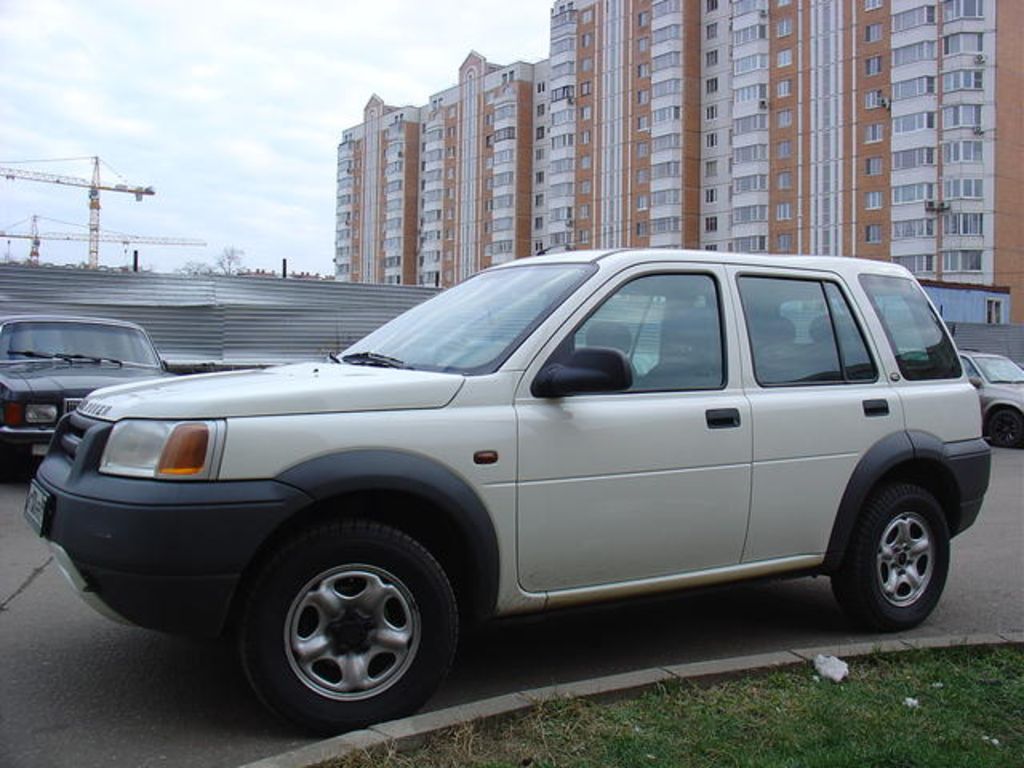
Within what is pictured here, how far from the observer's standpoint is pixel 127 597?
314 centimetres

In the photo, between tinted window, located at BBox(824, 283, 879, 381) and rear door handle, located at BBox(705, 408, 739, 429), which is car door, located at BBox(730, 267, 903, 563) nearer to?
tinted window, located at BBox(824, 283, 879, 381)

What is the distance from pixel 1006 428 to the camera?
52.6 feet

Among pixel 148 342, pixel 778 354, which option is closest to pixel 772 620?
pixel 778 354

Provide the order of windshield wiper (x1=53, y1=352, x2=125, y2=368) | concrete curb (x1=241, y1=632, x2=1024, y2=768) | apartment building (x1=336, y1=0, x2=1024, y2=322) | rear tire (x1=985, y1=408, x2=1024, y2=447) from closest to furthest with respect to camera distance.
→ 1. concrete curb (x1=241, y1=632, x2=1024, y2=768)
2. windshield wiper (x1=53, y1=352, x2=125, y2=368)
3. rear tire (x1=985, y1=408, x2=1024, y2=447)
4. apartment building (x1=336, y1=0, x2=1024, y2=322)

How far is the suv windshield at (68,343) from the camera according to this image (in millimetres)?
9773

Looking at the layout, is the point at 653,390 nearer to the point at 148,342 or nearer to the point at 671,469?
the point at 671,469

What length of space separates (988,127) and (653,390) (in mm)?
66507

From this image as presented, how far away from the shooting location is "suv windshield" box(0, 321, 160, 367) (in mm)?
9773

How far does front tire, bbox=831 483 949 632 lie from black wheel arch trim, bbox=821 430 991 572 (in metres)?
0.09

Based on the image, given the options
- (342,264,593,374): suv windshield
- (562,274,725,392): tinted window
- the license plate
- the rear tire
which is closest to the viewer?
the license plate

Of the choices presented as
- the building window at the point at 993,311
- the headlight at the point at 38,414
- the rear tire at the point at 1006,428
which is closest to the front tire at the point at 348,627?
the headlight at the point at 38,414

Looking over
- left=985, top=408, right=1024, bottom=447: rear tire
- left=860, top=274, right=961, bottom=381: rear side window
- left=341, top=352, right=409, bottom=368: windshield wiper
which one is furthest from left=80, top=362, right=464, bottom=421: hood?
left=985, top=408, right=1024, bottom=447: rear tire

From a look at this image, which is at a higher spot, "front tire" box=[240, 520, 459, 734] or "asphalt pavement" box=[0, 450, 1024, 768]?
"front tire" box=[240, 520, 459, 734]

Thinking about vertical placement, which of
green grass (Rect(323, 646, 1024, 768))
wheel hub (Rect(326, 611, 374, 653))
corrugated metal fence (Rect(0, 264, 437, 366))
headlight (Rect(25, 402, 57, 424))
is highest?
corrugated metal fence (Rect(0, 264, 437, 366))
